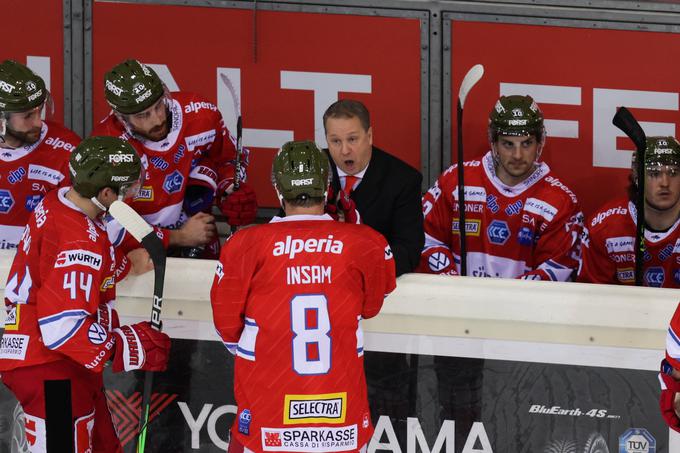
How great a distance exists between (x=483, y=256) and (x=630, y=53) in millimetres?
1426

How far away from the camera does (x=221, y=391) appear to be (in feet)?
11.7

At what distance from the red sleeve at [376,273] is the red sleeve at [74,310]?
0.76m

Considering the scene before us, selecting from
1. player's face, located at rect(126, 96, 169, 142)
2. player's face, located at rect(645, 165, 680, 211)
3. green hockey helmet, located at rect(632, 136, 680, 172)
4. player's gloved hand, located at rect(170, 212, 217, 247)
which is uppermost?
player's face, located at rect(126, 96, 169, 142)

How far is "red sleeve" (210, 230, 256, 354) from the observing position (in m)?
3.01

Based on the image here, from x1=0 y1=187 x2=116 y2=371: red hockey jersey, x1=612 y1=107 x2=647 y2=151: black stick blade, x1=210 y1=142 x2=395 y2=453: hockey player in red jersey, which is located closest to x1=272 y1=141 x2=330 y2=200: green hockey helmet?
x1=210 y1=142 x2=395 y2=453: hockey player in red jersey

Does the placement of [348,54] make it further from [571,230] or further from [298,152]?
[298,152]

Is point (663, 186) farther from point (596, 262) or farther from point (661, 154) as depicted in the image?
point (596, 262)

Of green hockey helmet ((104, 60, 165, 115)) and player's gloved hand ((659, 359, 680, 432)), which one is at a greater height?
green hockey helmet ((104, 60, 165, 115))

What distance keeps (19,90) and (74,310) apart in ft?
3.95

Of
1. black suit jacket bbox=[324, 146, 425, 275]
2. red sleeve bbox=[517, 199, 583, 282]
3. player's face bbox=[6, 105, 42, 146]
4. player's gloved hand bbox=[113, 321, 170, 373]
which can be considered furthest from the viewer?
red sleeve bbox=[517, 199, 583, 282]

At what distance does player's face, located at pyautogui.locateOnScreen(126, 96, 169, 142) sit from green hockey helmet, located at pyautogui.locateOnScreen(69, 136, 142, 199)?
0.70m

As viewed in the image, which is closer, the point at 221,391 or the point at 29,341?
the point at 29,341

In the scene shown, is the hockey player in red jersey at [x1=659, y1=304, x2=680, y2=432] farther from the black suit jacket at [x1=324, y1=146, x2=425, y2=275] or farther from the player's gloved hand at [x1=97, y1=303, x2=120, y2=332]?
the player's gloved hand at [x1=97, y1=303, x2=120, y2=332]

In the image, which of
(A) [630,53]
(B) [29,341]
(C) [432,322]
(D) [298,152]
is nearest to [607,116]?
(A) [630,53]
